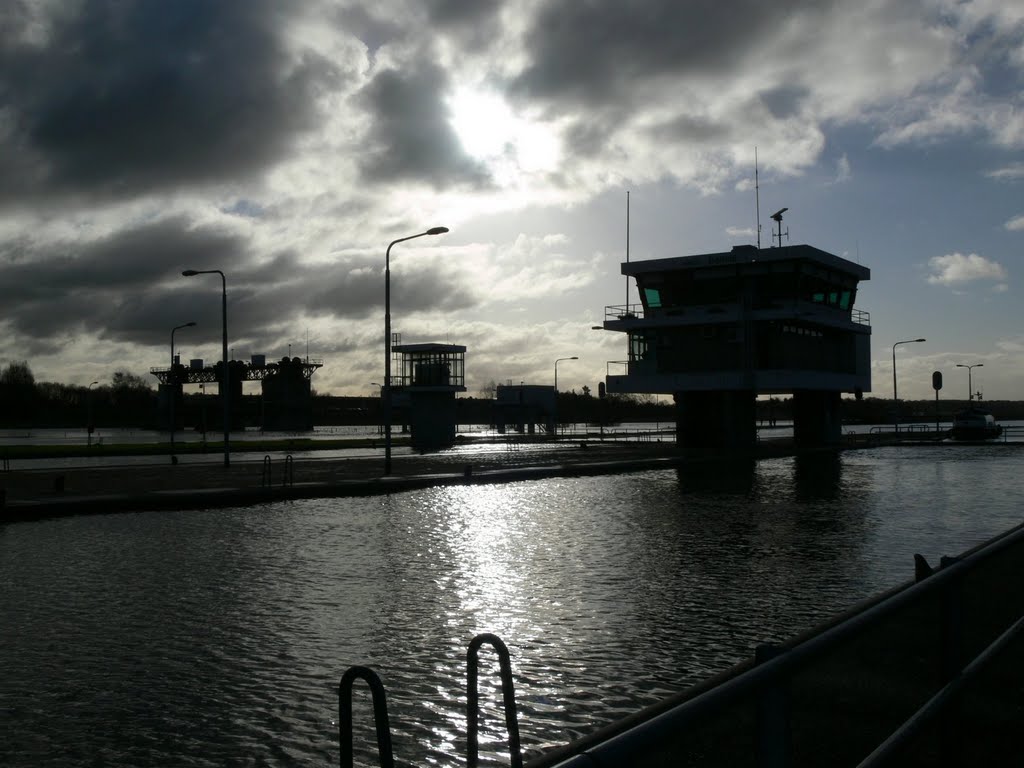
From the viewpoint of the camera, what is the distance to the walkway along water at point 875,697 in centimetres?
313

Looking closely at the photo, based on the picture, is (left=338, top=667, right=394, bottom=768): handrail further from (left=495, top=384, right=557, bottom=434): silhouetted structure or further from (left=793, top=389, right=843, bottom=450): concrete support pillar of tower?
(left=495, top=384, right=557, bottom=434): silhouetted structure

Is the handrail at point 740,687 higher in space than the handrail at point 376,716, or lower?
higher

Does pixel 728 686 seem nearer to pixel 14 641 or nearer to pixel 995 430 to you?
pixel 14 641

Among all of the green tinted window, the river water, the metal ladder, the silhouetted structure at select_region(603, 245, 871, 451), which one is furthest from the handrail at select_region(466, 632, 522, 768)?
the green tinted window

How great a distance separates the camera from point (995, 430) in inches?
2768

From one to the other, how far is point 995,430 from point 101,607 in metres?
73.0

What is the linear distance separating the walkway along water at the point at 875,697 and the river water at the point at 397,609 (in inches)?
80.0

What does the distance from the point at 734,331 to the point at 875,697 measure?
56.0 meters

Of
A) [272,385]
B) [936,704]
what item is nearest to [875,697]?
[936,704]

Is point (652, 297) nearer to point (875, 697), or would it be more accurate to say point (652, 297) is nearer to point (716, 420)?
point (716, 420)

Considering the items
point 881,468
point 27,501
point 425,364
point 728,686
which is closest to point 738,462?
point 881,468

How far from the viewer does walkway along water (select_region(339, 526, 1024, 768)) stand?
123 inches

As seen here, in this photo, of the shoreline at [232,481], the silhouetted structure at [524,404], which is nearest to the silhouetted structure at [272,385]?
the silhouetted structure at [524,404]

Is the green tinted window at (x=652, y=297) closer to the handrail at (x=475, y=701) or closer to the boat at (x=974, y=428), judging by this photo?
the boat at (x=974, y=428)
